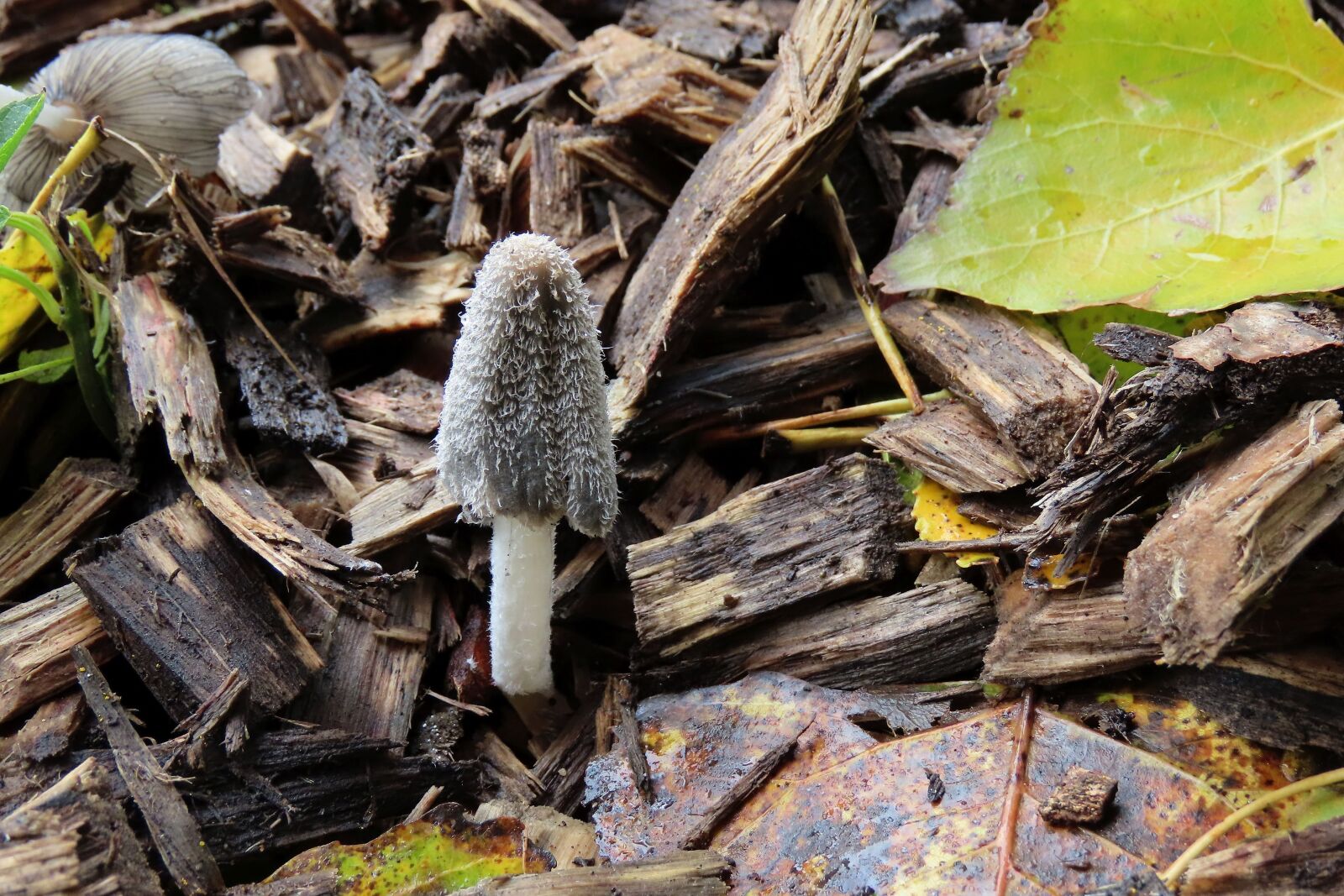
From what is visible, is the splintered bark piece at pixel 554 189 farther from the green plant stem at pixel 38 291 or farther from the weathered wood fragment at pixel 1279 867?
the weathered wood fragment at pixel 1279 867

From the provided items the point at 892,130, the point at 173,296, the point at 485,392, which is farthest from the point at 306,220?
the point at 892,130

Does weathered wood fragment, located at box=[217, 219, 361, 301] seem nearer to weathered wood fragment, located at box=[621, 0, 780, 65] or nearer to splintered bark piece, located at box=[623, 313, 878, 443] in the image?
splintered bark piece, located at box=[623, 313, 878, 443]

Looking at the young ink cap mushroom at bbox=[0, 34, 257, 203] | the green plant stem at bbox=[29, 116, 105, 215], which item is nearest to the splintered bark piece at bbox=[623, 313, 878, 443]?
the green plant stem at bbox=[29, 116, 105, 215]

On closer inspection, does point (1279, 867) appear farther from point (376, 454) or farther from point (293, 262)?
point (293, 262)

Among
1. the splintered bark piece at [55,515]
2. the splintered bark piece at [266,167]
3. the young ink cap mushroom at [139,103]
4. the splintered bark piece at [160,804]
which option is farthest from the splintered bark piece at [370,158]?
the splintered bark piece at [160,804]

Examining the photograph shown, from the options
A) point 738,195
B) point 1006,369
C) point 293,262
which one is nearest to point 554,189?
point 738,195
